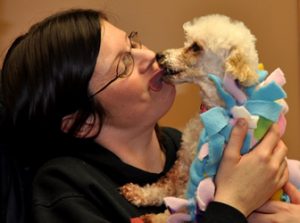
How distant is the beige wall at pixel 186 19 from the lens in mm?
1928

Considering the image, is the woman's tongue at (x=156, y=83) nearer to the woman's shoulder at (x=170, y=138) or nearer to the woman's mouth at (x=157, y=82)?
the woman's mouth at (x=157, y=82)

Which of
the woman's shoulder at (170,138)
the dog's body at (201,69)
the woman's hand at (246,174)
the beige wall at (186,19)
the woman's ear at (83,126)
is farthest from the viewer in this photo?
the beige wall at (186,19)

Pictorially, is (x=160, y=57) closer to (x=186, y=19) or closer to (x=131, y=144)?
(x=131, y=144)

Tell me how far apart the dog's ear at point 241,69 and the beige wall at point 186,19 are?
0.97 meters

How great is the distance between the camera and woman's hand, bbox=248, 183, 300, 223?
896 mm

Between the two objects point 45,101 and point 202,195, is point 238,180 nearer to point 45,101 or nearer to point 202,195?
point 202,195

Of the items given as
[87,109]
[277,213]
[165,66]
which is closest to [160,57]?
[165,66]

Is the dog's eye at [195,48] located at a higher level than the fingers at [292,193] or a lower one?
higher

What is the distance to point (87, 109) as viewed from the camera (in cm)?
104

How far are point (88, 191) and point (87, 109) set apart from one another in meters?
0.21

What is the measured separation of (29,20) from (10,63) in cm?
109

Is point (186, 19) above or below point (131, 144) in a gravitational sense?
above

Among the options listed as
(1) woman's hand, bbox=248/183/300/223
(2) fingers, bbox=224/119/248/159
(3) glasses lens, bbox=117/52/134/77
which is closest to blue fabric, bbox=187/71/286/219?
(2) fingers, bbox=224/119/248/159

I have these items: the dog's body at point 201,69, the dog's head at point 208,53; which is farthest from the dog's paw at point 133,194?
the dog's head at point 208,53
